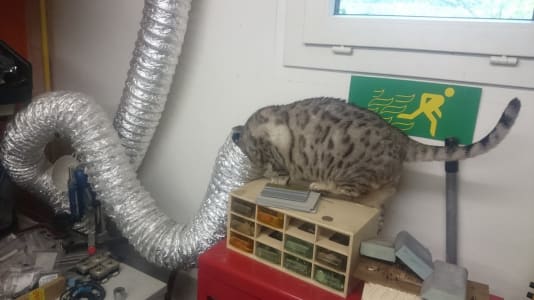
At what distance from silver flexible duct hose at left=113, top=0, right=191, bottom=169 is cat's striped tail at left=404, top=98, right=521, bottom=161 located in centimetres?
64

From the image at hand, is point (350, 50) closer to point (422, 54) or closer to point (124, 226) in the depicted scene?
point (422, 54)

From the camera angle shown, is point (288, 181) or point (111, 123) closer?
point (288, 181)

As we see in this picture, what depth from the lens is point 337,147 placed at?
29.3 inches

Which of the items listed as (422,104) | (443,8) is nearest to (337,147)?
(422,104)

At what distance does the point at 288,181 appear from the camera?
0.82 meters

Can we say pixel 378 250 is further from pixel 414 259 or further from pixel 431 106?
pixel 431 106

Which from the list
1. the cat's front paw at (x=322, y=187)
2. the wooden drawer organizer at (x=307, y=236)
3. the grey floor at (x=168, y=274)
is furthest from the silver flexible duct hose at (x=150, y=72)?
the cat's front paw at (x=322, y=187)

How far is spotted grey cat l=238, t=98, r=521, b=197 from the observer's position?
72cm

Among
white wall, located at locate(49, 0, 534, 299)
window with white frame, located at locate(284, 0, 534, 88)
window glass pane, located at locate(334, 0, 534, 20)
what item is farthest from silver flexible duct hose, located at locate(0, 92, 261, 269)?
window glass pane, located at locate(334, 0, 534, 20)

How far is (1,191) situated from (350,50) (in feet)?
3.47

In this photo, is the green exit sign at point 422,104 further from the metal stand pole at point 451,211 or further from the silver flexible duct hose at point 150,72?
the silver flexible duct hose at point 150,72

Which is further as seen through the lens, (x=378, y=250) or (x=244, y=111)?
(x=244, y=111)

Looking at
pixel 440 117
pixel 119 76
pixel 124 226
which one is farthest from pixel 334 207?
pixel 119 76

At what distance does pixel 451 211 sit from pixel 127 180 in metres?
0.78
